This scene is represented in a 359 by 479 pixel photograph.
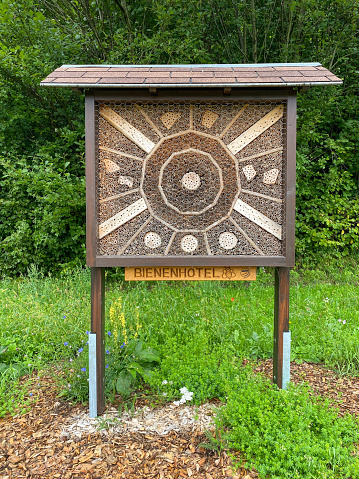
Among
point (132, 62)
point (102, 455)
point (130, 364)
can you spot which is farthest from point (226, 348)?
point (132, 62)

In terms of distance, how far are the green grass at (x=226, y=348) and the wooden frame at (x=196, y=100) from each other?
0.70 meters

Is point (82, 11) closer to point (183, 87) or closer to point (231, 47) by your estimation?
point (231, 47)

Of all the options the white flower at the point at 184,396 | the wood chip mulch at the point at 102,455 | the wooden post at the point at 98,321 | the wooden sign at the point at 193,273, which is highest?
the wooden sign at the point at 193,273

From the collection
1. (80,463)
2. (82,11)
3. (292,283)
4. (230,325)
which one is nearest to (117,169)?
(80,463)

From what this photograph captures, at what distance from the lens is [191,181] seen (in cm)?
244

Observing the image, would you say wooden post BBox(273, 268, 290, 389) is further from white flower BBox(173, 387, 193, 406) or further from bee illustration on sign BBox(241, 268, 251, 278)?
white flower BBox(173, 387, 193, 406)

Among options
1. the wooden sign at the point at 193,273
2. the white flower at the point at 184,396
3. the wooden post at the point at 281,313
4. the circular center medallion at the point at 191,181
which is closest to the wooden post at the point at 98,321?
the wooden sign at the point at 193,273

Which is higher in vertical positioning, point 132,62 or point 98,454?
point 132,62

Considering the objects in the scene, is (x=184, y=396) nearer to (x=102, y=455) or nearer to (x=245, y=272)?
(x=102, y=455)

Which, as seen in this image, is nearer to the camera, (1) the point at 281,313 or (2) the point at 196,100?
(2) the point at 196,100

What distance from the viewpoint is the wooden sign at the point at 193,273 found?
254cm

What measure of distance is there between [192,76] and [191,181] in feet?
2.27

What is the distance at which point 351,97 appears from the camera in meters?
6.47

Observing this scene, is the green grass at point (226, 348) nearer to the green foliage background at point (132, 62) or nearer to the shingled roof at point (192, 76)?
the green foliage background at point (132, 62)
